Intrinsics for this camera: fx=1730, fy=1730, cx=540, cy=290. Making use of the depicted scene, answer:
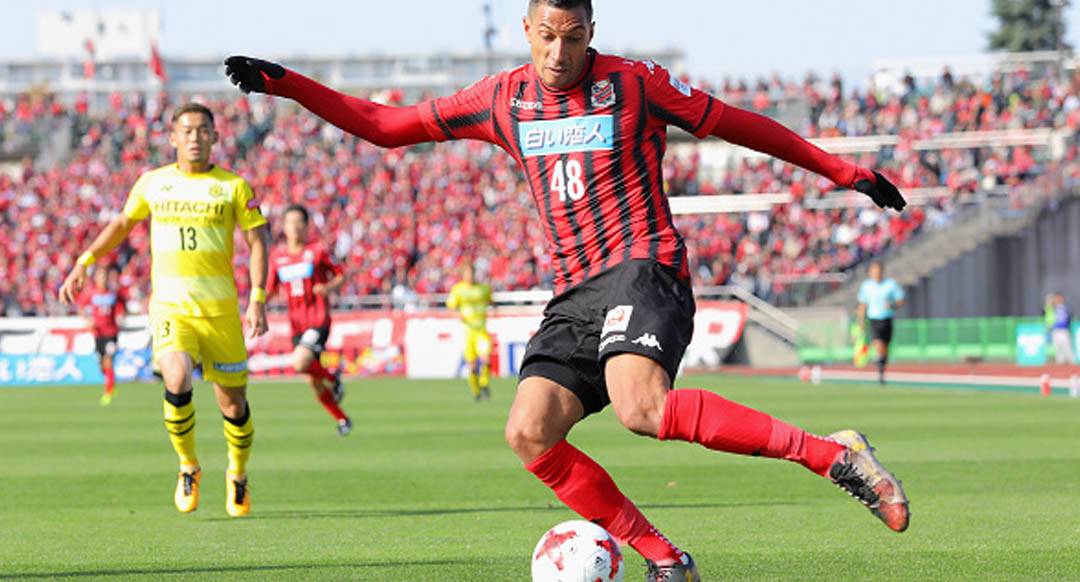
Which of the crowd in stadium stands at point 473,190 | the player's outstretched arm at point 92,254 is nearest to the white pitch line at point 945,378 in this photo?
the crowd in stadium stands at point 473,190

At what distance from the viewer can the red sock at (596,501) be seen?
651cm

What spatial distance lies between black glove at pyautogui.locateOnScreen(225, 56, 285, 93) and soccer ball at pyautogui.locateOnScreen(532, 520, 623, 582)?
2.11 m

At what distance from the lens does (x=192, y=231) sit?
10.5 metres

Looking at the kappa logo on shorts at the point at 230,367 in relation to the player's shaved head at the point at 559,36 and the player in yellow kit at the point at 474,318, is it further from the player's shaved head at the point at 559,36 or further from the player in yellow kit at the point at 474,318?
the player in yellow kit at the point at 474,318

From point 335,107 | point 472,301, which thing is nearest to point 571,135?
point 335,107

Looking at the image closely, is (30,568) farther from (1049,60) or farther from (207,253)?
(1049,60)

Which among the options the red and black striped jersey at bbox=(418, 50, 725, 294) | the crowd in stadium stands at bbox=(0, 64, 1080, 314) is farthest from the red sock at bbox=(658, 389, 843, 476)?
the crowd in stadium stands at bbox=(0, 64, 1080, 314)

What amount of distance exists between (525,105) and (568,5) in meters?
0.49

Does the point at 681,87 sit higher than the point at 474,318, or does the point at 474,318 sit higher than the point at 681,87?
the point at 681,87

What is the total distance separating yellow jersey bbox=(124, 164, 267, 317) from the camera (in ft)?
34.2

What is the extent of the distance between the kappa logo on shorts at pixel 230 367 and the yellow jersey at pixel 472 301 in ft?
50.7

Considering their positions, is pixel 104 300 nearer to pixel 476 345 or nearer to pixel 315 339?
pixel 476 345

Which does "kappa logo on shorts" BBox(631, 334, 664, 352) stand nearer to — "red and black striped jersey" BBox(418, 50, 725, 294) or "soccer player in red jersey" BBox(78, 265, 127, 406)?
"red and black striped jersey" BBox(418, 50, 725, 294)

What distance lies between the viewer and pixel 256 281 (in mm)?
10672
